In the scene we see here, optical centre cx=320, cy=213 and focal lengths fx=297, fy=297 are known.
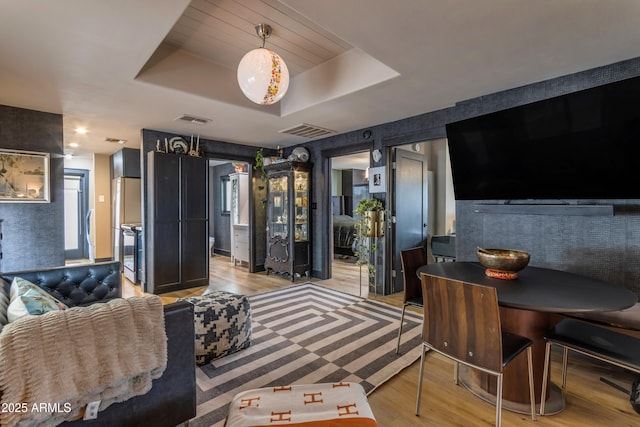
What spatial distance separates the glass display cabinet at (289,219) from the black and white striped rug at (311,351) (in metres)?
1.36

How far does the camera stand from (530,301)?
1.53 metres

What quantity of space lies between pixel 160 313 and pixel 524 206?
304 centimetres

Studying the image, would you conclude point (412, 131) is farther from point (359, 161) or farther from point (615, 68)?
point (359, 161)

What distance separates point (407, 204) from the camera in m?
4.37

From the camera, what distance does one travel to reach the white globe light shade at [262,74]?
213 cm

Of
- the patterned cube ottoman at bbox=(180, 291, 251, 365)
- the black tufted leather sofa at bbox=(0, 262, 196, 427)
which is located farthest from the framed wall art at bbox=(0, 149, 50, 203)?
the patterned cube ottoman at bbox=(180, 291, 251, 365)

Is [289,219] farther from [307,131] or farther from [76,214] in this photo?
[76,214]

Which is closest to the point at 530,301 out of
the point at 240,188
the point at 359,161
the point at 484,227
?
the point at 484,227

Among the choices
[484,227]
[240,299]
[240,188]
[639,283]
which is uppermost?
[240,188]

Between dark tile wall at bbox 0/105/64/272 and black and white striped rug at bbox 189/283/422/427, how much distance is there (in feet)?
8.27

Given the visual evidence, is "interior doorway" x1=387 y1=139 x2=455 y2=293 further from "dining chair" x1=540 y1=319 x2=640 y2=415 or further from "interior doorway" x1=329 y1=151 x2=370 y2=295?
"dining chair" x1=540 y1=319 x2=640 y2=415

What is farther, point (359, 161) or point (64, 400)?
point (359, 161)

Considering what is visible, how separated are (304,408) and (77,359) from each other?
99cm

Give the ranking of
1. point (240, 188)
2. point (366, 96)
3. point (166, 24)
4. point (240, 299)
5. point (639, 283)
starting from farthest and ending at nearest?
1. point (240, 188)
2. point (366, 96)
3. point (240, 299)
4. point (639, 283)
5. point (166, 24)
